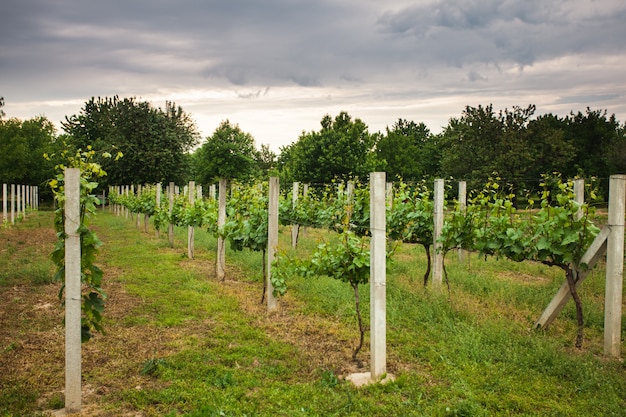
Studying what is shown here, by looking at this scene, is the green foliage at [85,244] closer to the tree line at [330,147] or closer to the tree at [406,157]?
the tree line at [330,147]

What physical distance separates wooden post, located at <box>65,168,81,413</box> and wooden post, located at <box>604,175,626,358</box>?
5.68 m

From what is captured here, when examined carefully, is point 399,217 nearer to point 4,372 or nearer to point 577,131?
point 4,372

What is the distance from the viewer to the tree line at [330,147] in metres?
34.8

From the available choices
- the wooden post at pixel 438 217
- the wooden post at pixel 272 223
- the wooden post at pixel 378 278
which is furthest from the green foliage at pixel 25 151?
the wooden post at pixel 378 278

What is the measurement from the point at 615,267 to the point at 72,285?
5848 mm

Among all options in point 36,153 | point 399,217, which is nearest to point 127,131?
point 36,153

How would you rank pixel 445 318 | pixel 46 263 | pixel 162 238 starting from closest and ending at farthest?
pixel 445 318
pixel 46 263
pixel 162 238

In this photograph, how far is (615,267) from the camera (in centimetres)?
556

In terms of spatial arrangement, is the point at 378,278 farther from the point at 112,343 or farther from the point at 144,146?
the point at 144,146

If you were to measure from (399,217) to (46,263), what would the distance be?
854 cm

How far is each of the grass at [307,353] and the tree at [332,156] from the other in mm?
31438

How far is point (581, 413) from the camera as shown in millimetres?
4082

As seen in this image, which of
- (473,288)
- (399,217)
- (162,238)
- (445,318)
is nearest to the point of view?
(445,318)

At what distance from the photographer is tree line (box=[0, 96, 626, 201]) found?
114ft
